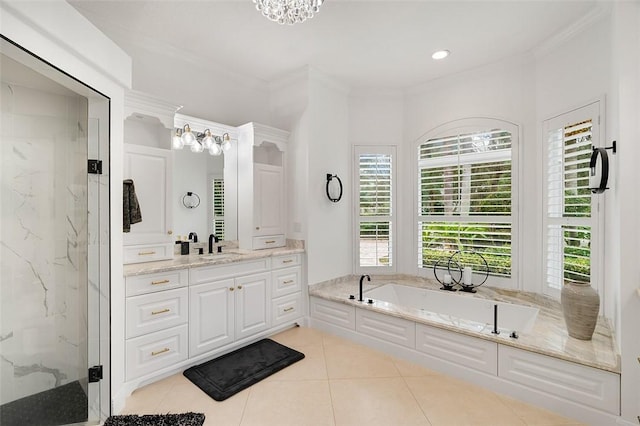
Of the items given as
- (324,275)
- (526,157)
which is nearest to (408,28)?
(526,157)

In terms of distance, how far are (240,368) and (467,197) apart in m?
2.92

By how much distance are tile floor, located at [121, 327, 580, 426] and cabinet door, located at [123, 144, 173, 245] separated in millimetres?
1159

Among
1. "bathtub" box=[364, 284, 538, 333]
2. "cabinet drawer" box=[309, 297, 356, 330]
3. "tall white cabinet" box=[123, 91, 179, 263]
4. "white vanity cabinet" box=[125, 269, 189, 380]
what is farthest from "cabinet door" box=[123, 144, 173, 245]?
"bathtub" box=[364, 284, 538, 333]

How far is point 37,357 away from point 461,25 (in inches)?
152

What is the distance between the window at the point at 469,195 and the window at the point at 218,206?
7.85 feet

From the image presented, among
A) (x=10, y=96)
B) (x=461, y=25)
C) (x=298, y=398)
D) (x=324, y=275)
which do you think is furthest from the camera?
(x=324, y=275)

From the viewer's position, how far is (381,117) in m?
3.94

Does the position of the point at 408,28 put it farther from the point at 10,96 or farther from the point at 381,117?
the point at 10,96

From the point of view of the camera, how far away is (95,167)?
6.29ft

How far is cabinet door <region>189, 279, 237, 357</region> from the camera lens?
2.51 metres

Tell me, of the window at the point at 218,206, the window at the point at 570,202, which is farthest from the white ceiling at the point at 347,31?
the window at the point at 218,206

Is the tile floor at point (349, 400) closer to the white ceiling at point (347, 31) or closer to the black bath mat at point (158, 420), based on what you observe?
the black bath mat at point (158, 420)

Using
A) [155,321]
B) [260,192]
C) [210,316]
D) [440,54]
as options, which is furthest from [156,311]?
[440,54]

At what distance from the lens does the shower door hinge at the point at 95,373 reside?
1.90 metres
